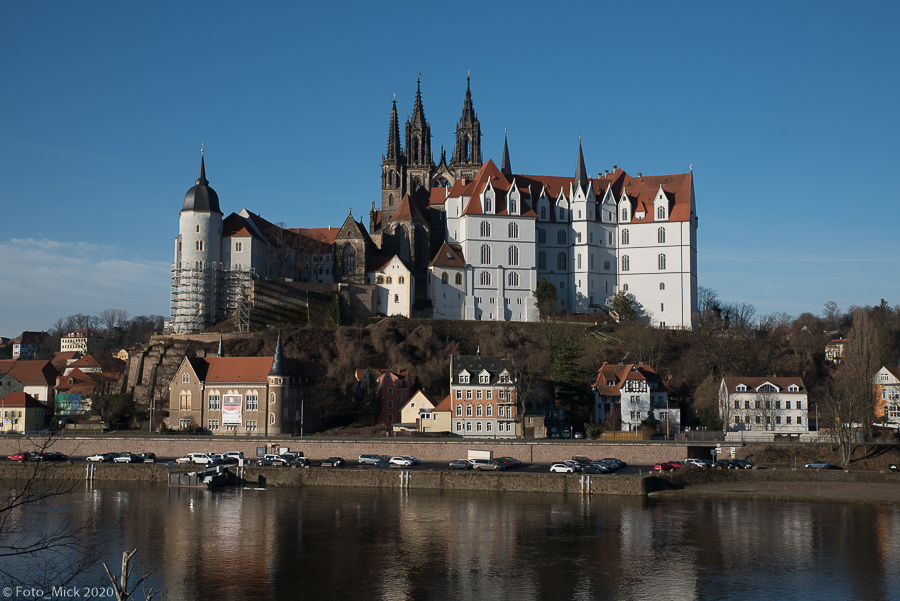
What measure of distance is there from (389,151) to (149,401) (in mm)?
54700

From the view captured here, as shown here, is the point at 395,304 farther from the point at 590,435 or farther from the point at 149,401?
the point at 590,435

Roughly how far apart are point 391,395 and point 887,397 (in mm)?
41633

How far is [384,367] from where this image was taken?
85.0 m

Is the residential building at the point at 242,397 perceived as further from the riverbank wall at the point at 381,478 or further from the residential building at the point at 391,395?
the riverbank wall at the point at 381,478

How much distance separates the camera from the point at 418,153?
124 metres

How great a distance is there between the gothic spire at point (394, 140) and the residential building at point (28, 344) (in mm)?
87048

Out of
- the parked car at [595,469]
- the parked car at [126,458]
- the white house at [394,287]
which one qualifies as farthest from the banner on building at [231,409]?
the parked car at [595,469]

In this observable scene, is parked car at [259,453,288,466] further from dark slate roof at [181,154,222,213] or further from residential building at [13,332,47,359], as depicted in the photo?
residential building at [13,332,47,359]

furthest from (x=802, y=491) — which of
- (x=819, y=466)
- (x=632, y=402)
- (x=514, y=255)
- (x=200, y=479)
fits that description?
(x=514, y=255)

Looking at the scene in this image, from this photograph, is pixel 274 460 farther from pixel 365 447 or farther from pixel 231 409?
pixel 231 409

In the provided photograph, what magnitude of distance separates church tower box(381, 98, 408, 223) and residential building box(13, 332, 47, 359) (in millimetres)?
85950

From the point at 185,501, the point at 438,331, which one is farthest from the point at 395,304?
the point at 185,501

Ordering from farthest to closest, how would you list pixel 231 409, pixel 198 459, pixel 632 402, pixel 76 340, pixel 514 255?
1. pixel 76 340
2. pixel 514 255
3. pixel 632 402
4. pixel 231 409
5. pixel 198 459

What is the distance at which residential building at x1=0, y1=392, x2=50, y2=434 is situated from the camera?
3191 inches
